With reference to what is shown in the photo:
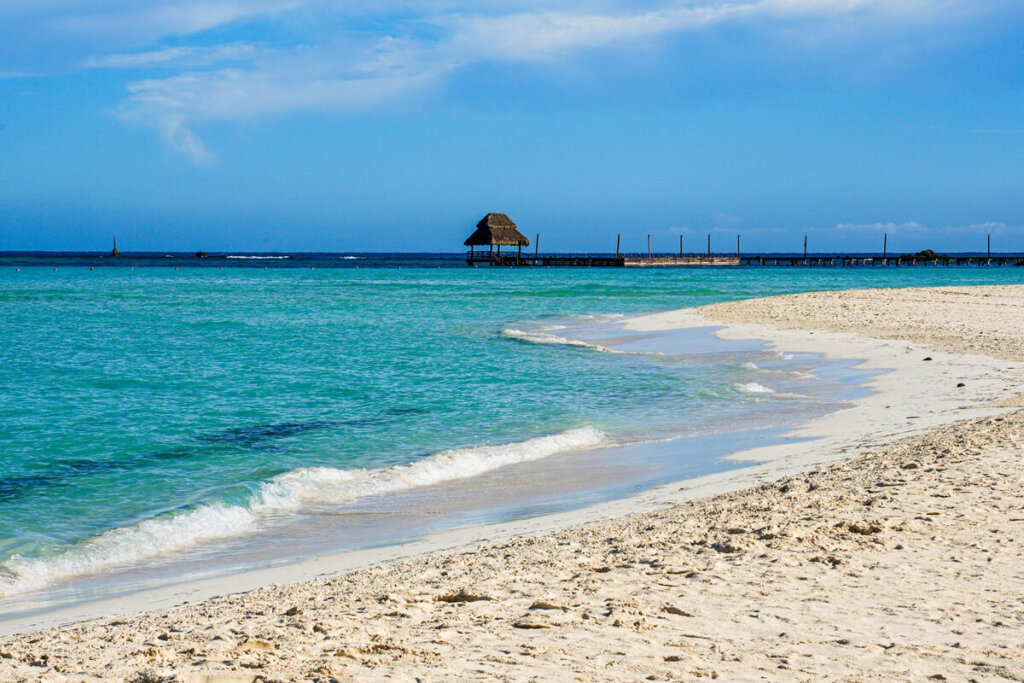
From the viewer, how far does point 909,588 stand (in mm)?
4070

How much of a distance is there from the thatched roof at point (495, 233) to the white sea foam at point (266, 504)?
232 feet

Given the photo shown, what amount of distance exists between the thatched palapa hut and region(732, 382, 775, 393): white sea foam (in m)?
67.4

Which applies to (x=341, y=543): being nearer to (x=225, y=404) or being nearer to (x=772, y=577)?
(x=772, y=577)

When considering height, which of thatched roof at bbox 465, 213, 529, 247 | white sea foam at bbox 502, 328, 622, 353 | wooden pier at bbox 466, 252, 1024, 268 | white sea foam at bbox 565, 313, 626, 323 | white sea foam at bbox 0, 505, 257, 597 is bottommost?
white sea foam at bbox 0, 505, 257, 597

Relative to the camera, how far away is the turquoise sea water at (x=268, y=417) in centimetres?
684

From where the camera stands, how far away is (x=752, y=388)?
12.5m

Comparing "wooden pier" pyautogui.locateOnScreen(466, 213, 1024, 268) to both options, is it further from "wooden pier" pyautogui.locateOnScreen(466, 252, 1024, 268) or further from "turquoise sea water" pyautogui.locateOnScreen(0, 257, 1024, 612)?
"turquoise sea water" pyautogui.locateOnScreen(0, 257, 1024, 612)

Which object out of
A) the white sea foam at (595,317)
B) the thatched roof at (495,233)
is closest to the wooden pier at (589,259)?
the thatched roof at (495,233)

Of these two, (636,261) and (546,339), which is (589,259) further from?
(546,339)

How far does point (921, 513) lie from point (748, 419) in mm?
5189

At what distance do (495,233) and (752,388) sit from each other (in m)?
68.4

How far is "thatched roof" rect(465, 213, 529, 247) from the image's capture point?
79.8 meters

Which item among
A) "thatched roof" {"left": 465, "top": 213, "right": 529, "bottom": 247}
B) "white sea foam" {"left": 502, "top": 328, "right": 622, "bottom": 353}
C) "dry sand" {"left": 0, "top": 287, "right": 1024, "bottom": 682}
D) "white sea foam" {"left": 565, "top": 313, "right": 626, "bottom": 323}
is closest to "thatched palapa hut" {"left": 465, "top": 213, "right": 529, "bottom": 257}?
"thatched roof" {"left": 465, "top": 213, "right": 529, "bottom": 247}

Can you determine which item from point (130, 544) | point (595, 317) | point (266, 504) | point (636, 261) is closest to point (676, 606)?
point (130, 544)
